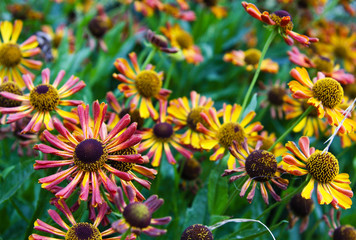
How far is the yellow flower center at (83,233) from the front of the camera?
2.48 feet

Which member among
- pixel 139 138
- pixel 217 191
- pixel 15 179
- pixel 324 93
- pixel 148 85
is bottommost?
pixel 15 179

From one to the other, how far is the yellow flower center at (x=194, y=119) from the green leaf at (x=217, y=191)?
0.55 ft

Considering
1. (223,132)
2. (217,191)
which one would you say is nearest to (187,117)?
(223,132)

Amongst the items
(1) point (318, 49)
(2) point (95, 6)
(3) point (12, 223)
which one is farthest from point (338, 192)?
(2) point (95, 6)

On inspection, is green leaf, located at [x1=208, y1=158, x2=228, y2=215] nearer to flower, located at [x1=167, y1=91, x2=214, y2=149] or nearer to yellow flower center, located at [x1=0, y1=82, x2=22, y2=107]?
flower, located at [x1=167, y1=91, x2=214, y2=149]

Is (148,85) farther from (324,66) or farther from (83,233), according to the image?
(324,66)

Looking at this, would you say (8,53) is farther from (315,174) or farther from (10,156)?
(315,174)

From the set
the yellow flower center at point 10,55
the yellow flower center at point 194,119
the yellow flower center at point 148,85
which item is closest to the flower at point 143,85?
the yellow flower center at point 148,85

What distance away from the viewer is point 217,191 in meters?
1.13

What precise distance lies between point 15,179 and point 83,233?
1.29 feet

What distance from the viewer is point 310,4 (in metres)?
2.37

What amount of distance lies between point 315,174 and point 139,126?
52 cm

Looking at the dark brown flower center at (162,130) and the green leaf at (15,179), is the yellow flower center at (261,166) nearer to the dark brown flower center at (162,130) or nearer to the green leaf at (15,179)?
the dark brown flower center at (162,130)

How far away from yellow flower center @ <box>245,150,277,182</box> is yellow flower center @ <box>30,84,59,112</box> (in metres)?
0.53
